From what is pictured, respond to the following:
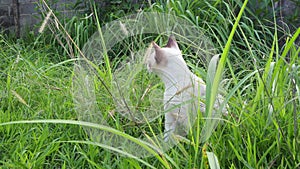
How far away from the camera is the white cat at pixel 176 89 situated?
5.77 feet

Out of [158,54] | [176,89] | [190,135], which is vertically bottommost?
[190,135]

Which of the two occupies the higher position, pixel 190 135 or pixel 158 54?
pixel 158 54

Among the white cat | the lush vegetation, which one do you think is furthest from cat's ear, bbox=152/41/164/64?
the lush vegetation

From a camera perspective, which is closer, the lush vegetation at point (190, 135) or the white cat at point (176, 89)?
the lush vegetation at point (190, 135)

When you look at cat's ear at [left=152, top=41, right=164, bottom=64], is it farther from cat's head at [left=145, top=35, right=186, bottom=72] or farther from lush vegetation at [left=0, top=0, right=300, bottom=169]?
lush vegetation at [left=0, top=0, right=300, bottom=169]

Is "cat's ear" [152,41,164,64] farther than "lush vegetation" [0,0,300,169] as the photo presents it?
Yes

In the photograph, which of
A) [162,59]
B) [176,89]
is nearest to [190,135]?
[176,89]

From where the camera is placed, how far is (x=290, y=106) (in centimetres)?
183

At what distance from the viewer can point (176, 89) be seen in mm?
1811

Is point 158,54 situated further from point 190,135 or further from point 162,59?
point 190,135

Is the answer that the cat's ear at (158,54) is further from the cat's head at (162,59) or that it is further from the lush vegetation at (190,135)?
the lush vegetation at (190,135)

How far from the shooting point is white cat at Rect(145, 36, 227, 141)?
5.77 ft

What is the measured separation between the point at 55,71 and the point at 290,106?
1634 millimetres

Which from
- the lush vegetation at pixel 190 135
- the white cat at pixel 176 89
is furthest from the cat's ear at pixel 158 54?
the lush vegetation at pixel 190 135
